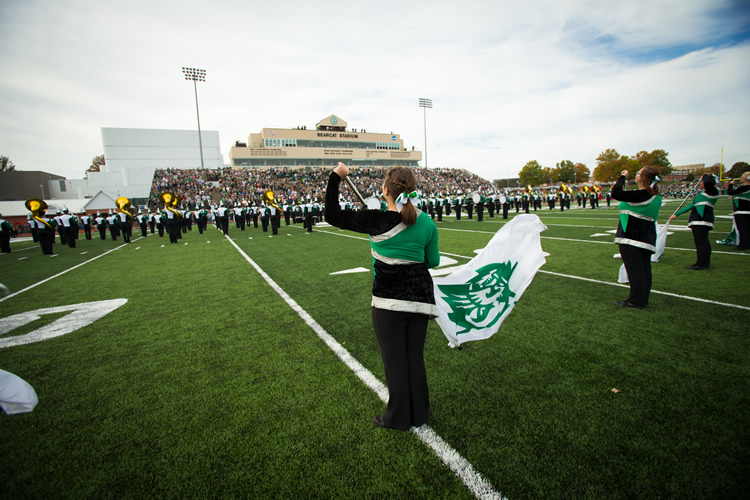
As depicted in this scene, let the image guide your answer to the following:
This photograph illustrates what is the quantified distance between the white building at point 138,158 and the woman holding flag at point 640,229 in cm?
6247

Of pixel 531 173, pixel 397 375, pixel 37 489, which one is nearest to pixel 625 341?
pixel 397 375

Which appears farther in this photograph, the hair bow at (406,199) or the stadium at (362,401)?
the hair bow at (406,199)

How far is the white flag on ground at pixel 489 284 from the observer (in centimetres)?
337

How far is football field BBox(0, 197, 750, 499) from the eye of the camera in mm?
2146

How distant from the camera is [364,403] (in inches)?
115

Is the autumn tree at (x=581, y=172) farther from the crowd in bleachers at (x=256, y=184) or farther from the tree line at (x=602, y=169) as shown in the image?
the crowd in bleachers at (x=256, y=184)

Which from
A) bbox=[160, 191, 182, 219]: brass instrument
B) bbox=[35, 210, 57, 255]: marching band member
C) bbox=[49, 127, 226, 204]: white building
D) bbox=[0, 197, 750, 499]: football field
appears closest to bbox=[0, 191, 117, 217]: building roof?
bbox=[49, 127, 226, 204]: white building

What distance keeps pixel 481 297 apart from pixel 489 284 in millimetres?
174

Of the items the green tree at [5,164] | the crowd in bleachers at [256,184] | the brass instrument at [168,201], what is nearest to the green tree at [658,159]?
the crowd in bleachers at [256,184]

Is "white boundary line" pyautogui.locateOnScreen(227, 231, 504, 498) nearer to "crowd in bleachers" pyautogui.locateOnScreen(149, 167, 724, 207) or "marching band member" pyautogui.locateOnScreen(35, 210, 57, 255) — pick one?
"marching band member" pyautogui.locateOnScreen(35, 210, 57, 255)

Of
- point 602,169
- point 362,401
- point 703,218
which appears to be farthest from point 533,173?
point 362,401

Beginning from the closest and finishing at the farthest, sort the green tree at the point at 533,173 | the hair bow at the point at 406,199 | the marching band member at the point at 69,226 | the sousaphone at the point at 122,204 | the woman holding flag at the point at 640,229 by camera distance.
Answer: the hair bow at the point at 406,199
the woman holding flag at the point at 640,229
the marching band member at the point at 69,226
the sousaphone at the point at 122,204
the green tree at the point at 533,173

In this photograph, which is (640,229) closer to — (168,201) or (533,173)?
(168,201)

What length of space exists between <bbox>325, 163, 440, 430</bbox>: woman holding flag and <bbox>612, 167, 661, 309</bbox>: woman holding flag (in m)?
3.92
